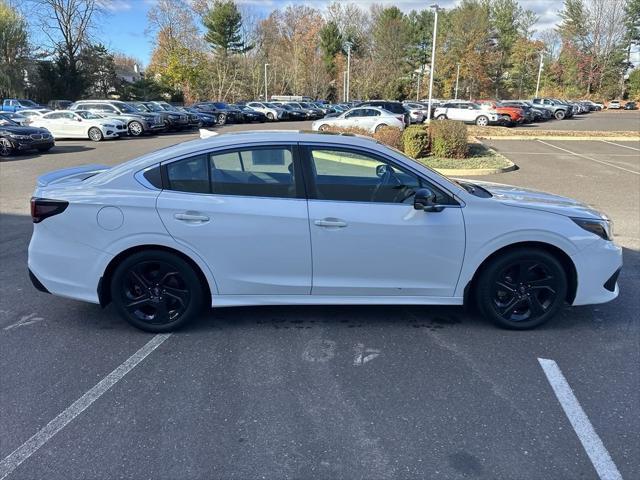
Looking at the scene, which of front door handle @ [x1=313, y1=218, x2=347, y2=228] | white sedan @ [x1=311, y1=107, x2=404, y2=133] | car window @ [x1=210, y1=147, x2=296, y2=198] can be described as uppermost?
car window @ [x1=210, y1=147, x2=296, y2=198]

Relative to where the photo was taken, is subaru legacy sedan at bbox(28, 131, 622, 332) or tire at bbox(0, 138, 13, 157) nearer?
subaru legacy sedan at bbox(28, 131, 622, 332)

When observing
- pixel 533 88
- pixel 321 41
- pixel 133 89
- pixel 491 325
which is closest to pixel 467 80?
pixel 533 88

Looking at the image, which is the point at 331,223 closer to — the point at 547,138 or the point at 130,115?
the point at 547,138

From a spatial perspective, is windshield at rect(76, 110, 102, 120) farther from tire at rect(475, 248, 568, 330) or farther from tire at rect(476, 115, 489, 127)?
tire at rect(476, 115, 489, 127)

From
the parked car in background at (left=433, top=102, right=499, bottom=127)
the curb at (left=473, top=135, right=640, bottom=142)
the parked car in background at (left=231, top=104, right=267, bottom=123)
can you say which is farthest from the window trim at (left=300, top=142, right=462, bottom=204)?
the parked car in background at (left=231, top=104, right=267, bottom=123)

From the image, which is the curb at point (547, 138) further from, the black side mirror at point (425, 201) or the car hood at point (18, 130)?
the black side mirror at point (425, 201)

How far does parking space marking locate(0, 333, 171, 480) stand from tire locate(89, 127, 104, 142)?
21.3 metres

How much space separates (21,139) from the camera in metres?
16.3

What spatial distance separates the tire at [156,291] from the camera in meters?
3.77

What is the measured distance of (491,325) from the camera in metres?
4.02

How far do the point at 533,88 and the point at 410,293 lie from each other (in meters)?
89.0

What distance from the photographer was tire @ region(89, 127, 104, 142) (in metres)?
22.3

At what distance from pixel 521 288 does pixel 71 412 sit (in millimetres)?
3294

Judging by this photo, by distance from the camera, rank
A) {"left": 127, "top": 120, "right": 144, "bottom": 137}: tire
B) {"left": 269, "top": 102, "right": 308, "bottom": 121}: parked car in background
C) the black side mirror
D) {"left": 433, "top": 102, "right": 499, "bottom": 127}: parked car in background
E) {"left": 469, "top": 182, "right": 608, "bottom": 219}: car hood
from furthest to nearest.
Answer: {"left": 269, "top": 102, "right": 308, "bottom": 121}: parked car in background → {"left": 433, "top": 102, "right": 499, "bottom": 127}: parked car in background → {"left": 127, "top": 120, "right": 144, "bottom": 137}: tire → {"left": 469, "top": 182, "right": 608, "bottom": 219}: car hood → the black side mirror
